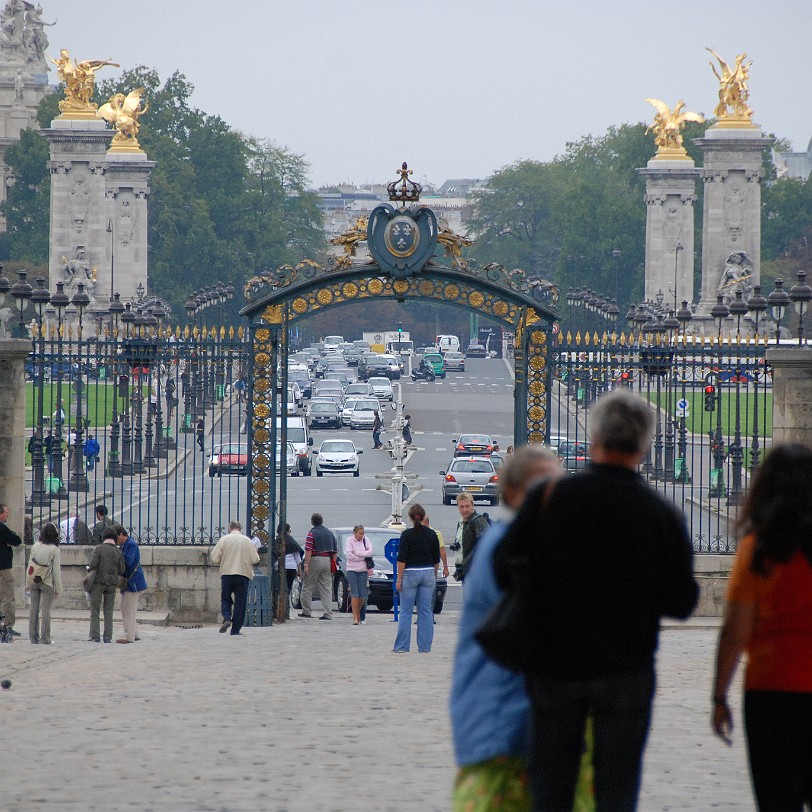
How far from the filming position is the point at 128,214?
84688 mm

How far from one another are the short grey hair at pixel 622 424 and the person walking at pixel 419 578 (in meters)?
9.57

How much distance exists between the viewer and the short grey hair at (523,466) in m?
6.20

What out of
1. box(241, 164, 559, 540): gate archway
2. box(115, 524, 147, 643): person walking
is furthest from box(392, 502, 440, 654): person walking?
box(241, 164, 559, 540): gate archway

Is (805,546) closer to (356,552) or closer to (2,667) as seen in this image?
(2,667)

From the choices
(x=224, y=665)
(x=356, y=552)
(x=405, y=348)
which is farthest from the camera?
(x=405, y=348)

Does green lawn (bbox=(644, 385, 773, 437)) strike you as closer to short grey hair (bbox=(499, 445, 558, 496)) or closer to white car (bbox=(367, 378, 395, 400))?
white car (bbox=(367, 378, 395, 400))

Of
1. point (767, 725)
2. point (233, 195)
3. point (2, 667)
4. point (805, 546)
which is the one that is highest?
point (233, 195)

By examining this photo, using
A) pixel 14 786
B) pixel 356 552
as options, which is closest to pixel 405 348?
pixel 356 552

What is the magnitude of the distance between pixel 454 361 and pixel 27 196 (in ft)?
89.3

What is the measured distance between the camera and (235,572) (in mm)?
18250

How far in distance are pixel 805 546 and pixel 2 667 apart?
9724mm

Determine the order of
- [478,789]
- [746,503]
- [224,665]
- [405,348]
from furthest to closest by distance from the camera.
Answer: [405,348], [224,665], [746,503], [478,789]

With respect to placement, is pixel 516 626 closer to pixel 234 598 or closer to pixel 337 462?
pixel 234 598

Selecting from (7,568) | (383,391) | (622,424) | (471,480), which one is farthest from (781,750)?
(383,391)
